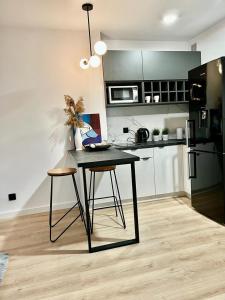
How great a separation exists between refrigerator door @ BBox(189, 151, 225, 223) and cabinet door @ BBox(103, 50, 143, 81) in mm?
1539

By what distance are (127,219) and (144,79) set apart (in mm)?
2168

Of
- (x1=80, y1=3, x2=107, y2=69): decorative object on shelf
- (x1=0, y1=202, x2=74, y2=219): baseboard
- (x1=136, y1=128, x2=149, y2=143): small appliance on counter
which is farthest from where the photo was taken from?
(x1=136, y1=128, x2=149, y2=143): small appliance on counter

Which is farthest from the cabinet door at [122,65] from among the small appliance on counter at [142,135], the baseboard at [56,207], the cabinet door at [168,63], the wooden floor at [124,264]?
the wooden floor at [124,264]

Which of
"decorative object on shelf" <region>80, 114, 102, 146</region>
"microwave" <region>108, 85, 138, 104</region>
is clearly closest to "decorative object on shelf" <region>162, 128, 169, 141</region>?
"microwave" <region>108, 85, 138, 104</region>

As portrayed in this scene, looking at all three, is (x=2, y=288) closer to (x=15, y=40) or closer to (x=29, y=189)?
(x=29, y=189)

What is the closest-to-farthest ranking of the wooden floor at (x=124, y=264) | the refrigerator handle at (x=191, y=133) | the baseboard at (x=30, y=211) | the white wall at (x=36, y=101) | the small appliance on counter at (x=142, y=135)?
the wooden floor at (x=124, y=264) < the refrigerator handle at (x=191, y=133) < the white wall at (x=36, y=101) < the baseboard at (x=30, y=211) < the small appliance on counter at (x=142, y=135)

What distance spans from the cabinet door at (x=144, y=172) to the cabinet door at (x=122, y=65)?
3.87 ft

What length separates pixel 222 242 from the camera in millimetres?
2373

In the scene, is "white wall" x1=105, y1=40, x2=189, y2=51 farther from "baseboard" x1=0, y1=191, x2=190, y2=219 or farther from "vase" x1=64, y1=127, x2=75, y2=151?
"baseboard" x1=0, y1=191, x2=190, y2=219

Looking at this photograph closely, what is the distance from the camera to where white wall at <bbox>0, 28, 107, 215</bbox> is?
11.0ft

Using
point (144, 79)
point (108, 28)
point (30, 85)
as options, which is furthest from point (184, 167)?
point (30, 85)

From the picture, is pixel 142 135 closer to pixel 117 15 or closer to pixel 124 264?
pixel 117 15

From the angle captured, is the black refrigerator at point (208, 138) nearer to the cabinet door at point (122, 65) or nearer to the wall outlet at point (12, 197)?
the cabinet door at point (122, 65)

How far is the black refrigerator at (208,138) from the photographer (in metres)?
2.62
